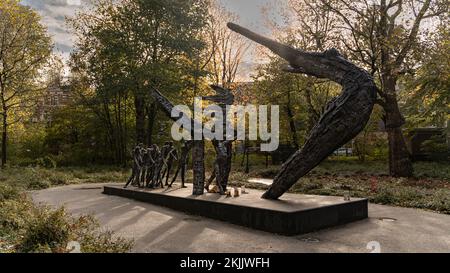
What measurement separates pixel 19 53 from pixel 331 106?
2563 centimetres

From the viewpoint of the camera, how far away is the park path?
6.30m

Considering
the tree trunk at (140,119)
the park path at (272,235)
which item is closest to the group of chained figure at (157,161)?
the park path at (272,235)

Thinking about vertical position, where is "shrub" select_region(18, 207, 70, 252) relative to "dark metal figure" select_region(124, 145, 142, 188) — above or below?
below

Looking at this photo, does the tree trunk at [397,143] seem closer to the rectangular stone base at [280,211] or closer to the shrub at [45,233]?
the rectangular stone base at [280,211]

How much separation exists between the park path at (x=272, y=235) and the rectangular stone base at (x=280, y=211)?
21 centimetres

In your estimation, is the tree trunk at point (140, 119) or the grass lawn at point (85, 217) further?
the tree trunk at point (140, 119)

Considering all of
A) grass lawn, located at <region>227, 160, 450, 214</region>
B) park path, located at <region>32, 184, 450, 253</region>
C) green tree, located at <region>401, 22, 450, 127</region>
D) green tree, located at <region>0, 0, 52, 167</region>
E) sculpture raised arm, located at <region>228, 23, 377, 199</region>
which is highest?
green tree, located at <region>0, 0, 52, 167</region>

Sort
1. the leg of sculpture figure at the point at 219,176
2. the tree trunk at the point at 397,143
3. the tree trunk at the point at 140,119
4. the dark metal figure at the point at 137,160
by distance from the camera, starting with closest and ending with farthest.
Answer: the leg of sculpture figure at the point at 219,176
the dark metal figure at the point at 137,160
the tree trunk at the point at 397,143
the tree trunk at the point at 140,119

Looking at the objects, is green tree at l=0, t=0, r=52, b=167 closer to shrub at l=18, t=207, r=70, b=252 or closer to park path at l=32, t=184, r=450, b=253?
park path at l=32, t=184, r=450, b=253

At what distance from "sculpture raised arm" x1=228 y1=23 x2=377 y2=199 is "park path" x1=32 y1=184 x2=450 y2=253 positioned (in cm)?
167

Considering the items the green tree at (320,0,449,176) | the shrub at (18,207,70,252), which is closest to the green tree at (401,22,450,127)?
the green tree at (320,0,449,176)

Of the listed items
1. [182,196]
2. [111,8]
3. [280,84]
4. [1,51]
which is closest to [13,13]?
[1,51]

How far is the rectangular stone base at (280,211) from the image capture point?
730cm
